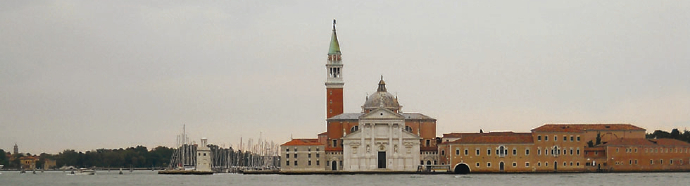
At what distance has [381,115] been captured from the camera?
102m

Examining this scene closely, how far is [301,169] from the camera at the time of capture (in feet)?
335

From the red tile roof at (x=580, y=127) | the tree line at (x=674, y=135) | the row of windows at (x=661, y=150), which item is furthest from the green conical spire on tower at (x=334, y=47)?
the tree line at (x=674, y=135)

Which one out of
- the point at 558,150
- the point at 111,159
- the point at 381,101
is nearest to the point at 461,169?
the point at 558,150

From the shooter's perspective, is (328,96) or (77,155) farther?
(77,155)

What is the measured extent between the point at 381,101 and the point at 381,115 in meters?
5.98

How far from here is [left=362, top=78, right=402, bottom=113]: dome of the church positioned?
107875mm

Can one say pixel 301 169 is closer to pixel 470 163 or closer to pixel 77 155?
pixel 470 163

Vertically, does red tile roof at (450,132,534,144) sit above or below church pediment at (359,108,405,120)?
below

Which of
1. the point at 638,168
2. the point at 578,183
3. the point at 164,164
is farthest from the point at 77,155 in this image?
the point at 578,183

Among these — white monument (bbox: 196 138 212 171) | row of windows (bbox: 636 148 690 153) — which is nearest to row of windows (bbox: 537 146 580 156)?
row of windows (bbox: 636 148 690 153)

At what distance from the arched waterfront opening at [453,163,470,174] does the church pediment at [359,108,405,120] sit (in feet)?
20.6

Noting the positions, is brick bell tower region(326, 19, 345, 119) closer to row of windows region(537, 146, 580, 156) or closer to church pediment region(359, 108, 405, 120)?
church pediment region(359, 108, 405, 120)

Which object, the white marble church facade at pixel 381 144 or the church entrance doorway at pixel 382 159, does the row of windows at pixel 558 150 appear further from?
the church entrance doorway at pixel 382 159

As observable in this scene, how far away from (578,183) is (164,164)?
4163 inches
